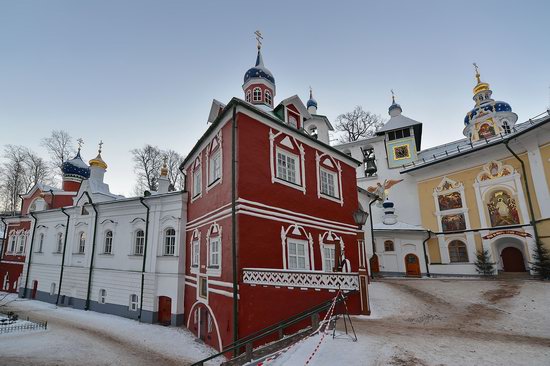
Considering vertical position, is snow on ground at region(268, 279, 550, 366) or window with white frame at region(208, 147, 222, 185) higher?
window with white frame at region(208, 147, 222, 185)

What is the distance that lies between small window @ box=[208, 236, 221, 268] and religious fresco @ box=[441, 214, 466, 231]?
73.9 feet

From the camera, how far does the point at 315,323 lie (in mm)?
8328

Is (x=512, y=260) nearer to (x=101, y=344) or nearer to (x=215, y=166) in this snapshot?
(x=215, y=166)

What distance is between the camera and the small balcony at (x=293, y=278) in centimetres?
945

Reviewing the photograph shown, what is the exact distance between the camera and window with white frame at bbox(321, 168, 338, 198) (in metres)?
15.1

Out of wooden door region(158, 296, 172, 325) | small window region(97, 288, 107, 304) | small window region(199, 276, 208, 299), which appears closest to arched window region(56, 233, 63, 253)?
small window region(97, 288, 107, 304)

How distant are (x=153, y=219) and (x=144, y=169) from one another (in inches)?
830

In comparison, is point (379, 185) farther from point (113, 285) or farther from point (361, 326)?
point (113, 285)

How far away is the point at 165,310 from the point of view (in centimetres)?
1603

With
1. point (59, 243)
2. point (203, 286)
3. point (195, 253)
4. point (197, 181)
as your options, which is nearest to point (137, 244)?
point (195, 253)

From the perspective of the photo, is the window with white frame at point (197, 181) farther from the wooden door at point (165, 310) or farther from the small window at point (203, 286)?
the wooden door at point (165, 310)

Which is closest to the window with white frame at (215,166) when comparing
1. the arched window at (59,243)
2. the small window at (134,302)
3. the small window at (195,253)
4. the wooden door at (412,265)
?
the small window at (195,253)

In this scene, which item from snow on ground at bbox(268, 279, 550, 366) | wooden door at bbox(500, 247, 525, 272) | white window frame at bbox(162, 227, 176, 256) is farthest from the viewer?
wooden door at bbox(500, 247, 525, 272)

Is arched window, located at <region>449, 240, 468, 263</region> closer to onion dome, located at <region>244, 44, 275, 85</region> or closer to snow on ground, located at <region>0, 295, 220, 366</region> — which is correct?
onion dome, located at <region>244, 44, 275, 85</region>
